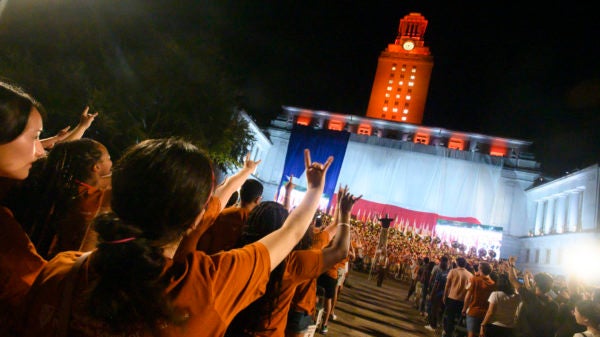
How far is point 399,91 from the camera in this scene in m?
59.0

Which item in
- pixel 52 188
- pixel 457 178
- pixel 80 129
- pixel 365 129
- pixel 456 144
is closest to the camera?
pixel 52 188

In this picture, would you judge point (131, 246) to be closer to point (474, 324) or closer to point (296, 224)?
point (296, 224)

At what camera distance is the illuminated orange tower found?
58.3 meters

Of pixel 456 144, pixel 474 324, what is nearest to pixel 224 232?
pixel 474 324

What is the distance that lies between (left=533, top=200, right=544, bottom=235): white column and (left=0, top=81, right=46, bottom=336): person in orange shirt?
44.1m

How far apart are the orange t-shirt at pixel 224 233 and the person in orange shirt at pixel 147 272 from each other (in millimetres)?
2022

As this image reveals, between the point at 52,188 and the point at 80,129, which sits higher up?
the point at 80,129

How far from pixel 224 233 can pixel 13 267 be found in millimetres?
2076

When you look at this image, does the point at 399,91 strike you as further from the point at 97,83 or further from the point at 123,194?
the point at 123,194

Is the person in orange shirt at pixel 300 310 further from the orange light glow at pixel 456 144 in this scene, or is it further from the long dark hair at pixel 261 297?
the orange light glow at pixel 456 144

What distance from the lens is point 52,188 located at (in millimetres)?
1896

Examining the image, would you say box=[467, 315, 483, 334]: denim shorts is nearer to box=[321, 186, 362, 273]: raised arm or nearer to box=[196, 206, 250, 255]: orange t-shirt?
box=[196, 206, 250, 255]: orange t-shirt

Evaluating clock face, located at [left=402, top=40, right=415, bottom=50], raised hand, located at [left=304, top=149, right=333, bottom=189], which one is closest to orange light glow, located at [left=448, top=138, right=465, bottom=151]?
clock face, located at [left=402, top=40, right=415, bottom=50]

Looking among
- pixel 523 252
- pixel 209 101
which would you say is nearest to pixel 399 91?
pixel 523 252
